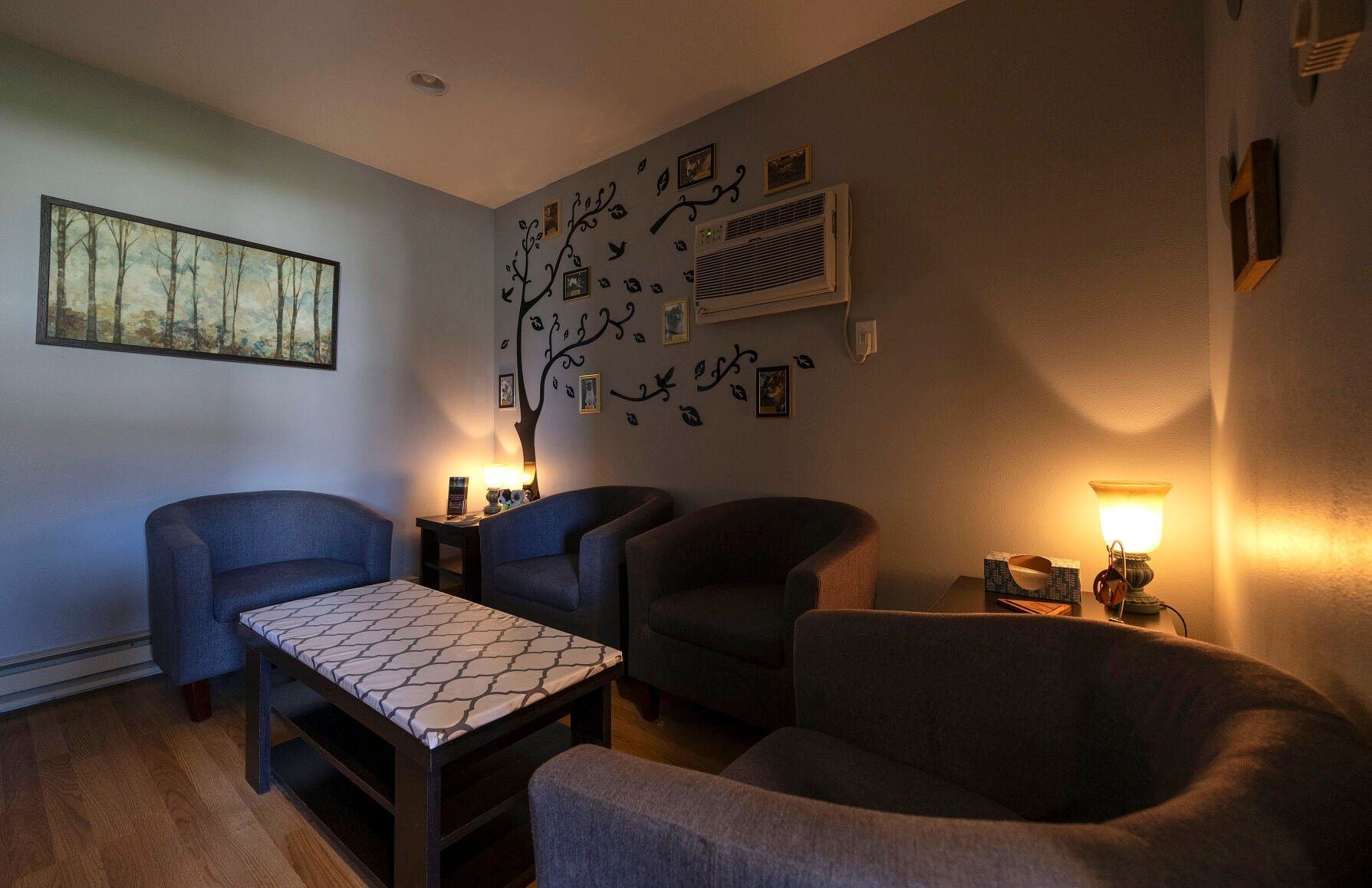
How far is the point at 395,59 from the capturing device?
2.35m

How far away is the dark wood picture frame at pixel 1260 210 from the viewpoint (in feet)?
2.86

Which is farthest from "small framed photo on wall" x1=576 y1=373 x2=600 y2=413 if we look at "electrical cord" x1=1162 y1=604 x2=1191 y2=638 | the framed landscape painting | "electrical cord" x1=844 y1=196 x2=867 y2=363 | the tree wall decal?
"electrical cord" x1=1162 y1=604 x2=1191 y2=638

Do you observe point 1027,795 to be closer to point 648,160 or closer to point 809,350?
point 809,350

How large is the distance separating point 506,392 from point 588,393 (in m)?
0.88

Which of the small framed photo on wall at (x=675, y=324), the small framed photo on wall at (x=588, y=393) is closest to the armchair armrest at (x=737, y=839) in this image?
the small framed photo on wall at (x=675, y=324)

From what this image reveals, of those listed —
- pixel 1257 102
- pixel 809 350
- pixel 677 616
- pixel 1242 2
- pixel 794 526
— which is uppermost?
pixel 1242 2

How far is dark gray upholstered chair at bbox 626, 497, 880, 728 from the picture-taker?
165 cm

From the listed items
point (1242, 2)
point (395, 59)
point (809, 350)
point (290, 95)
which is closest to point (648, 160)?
point (395, 59)

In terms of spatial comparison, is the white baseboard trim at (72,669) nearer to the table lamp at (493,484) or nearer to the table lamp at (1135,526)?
the table lamp at (493,484)

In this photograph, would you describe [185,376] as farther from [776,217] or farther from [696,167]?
[776,217]

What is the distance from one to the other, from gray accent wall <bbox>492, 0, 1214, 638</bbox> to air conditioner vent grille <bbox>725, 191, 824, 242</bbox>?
0.15 metres

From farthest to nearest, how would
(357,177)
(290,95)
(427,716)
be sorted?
(357,177)
(290,95)
(427,716)

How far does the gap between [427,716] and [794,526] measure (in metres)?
1.52

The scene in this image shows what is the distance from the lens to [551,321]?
138 inches
